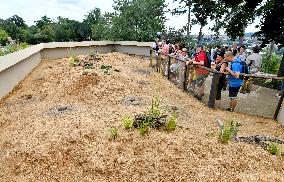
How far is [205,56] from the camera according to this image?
9766 millimetres

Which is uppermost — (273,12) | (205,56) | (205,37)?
(273,12)

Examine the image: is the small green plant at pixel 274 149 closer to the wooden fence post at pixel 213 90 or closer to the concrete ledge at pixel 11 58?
the wooden fence post at pixel 213 90

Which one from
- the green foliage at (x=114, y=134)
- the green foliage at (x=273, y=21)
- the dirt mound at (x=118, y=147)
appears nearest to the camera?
the dirt mound at (x=118, y=147)

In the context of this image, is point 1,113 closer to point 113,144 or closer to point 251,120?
point 113,144

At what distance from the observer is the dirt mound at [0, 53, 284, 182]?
492 cm

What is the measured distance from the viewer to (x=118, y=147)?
5.52 m

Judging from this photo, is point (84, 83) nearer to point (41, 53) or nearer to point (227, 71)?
point (227, 71)

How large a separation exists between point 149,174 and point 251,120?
4534 millimetres

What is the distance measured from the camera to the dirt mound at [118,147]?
4.92 meters

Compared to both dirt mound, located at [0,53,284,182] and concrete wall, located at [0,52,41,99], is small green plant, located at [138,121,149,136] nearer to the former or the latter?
dirt mound, located at [0,53,284,182]

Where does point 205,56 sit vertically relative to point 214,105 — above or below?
above

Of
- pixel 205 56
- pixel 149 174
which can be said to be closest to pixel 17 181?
pixel 149 174

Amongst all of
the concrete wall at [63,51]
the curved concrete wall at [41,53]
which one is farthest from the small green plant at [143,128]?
the concrete wall at [63,51]

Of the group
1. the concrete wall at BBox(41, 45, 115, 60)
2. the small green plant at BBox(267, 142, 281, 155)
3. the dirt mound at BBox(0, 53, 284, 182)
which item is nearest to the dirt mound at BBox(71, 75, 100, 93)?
the dirt mound at BBox(0, 53, 284, 182)
